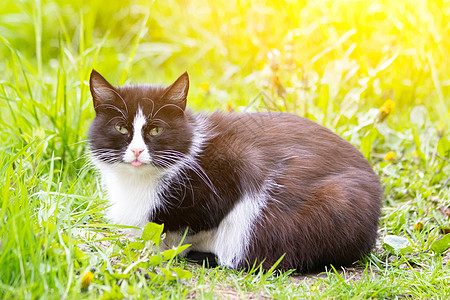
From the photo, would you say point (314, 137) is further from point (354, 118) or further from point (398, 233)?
point (354, 118)

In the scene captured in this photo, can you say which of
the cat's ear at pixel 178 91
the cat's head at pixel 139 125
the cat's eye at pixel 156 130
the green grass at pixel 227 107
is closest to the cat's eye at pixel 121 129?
the cat's head at pixel 139 125

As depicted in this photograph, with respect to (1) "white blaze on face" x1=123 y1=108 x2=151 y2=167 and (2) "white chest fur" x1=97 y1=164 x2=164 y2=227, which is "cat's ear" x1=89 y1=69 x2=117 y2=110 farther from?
(2) "white chest fur" x1=97 y1=164 x2=164 y2=227

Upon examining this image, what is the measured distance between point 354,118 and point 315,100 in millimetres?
385

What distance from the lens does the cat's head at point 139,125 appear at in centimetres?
245

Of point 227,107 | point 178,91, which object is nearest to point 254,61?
point 227,107

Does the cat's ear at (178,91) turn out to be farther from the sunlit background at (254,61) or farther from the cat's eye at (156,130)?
the sunlit background at (254,61)

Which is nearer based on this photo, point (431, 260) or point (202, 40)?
point (431, 260)

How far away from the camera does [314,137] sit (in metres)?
2.78

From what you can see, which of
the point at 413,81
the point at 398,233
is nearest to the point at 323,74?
the point at 413,81

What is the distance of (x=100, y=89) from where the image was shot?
2521mm

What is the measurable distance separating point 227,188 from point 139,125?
0.54m

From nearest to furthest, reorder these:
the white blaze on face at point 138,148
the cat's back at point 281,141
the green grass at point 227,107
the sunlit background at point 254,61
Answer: the green grass at point 227,107
the white blaze on face at point 138,148
the cat's back at point 281,141
the sunlit background at point 254,61

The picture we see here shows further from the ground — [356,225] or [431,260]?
[356,225]

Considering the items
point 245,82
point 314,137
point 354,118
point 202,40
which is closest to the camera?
point 314,137
